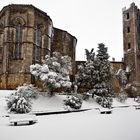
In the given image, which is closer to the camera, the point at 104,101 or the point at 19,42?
the point at 104,101

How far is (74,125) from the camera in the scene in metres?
12.6

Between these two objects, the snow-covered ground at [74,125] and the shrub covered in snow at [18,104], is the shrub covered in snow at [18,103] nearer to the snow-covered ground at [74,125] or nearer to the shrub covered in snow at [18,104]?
the shrub covered in snow at [18,104]

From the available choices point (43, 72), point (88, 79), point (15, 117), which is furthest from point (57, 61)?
point (15, 117)

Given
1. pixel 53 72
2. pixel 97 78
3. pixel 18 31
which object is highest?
pixel 18 31

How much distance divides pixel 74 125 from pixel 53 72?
12.1m

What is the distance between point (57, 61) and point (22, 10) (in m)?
9.85

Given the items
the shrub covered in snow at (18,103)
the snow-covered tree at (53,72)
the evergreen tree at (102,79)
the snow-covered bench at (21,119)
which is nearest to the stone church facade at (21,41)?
the snow-covered tree at (53,72)

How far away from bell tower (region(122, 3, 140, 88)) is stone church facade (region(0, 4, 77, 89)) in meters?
22.0

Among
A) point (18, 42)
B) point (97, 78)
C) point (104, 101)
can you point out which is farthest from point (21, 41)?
point (104, 101)

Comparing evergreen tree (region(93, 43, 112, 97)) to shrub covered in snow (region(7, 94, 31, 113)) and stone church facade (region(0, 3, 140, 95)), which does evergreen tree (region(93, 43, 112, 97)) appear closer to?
stone church facade (region(0, 3, 140, 95))

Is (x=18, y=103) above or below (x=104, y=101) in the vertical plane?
above

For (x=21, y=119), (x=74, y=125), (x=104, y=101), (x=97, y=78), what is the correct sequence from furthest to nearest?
(x=97, y=78)
(x=104, y=101)
(x=21, y=119)
(x=74, y=125)

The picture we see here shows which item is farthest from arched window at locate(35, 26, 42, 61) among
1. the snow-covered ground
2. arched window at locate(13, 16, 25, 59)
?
the snow-covered ground

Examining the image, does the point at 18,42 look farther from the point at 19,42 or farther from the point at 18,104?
the point at 18,104
